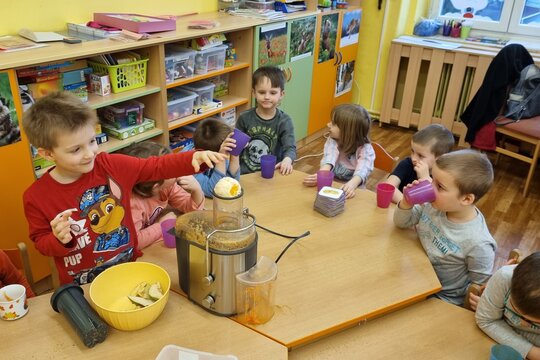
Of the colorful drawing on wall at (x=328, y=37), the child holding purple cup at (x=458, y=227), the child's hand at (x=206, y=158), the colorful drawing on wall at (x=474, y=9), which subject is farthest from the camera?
the colorful drawing on wall at (x=474, y=9)

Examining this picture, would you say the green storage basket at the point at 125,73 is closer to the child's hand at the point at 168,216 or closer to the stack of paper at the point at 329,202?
the child's hand at the point at 168,216

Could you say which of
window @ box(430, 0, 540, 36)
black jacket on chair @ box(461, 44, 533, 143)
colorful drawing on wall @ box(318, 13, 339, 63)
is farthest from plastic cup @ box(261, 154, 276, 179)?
window @ box(430, 0, 540, 36)

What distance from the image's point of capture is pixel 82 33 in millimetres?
2539

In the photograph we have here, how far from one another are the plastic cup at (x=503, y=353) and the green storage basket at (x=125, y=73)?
2201mm

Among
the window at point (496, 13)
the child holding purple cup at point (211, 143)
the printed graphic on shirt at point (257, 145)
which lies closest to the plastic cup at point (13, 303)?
the child holding purple cup at point (211, 143)

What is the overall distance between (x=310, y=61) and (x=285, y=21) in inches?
23.4

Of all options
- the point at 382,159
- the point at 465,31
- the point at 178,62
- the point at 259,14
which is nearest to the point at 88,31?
the point at 178,62

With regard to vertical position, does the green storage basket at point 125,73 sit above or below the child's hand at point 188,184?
above

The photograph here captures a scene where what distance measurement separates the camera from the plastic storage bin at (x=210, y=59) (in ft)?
10.0

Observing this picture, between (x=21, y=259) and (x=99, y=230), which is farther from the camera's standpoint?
(x=21, y=259)

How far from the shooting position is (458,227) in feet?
5.27

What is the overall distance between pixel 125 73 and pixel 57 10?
0.52m

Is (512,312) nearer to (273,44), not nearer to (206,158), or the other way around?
(206,158)

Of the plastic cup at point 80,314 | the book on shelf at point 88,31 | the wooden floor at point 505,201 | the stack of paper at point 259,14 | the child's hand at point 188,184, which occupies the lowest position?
the wooden floor at point 505,201
